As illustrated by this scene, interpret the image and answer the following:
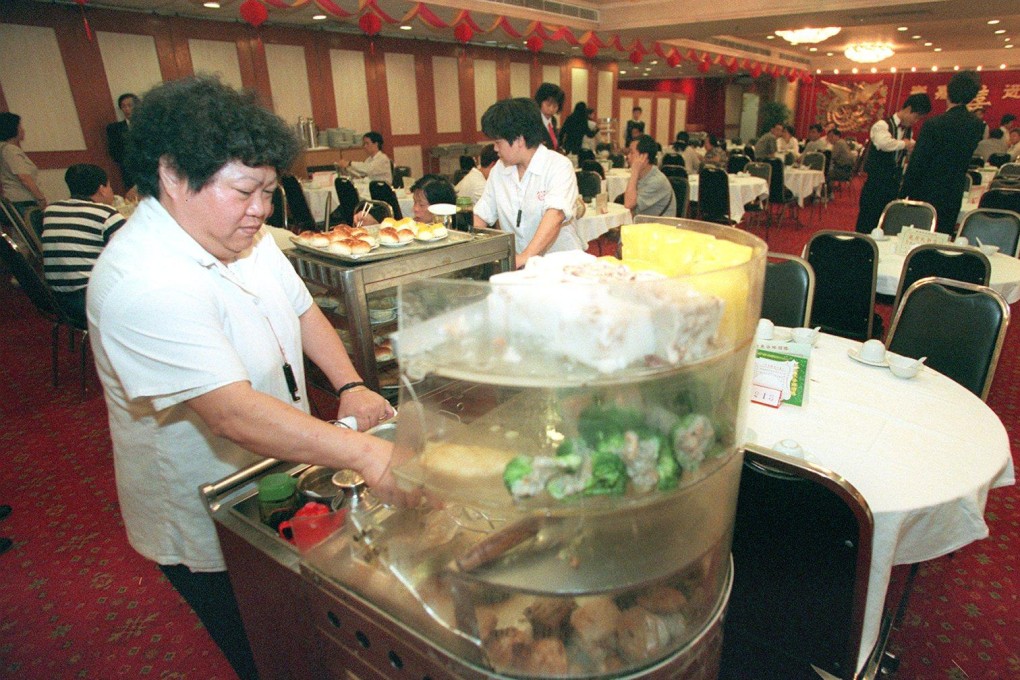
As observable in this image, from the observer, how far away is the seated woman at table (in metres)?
1.04

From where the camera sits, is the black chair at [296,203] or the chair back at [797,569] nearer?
the chair back at [797,569]

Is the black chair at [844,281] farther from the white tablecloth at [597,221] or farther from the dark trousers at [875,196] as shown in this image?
the dark trousers at [875,196]

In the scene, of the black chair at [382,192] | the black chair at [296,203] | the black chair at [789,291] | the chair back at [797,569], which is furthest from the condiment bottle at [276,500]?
the black chair at [296,203]

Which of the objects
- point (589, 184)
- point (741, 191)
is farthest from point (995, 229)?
point (741, 191)

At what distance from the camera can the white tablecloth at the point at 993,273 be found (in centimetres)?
278

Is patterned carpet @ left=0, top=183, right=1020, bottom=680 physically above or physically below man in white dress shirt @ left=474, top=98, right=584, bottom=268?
below

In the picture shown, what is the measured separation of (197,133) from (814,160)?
1100 centimetres

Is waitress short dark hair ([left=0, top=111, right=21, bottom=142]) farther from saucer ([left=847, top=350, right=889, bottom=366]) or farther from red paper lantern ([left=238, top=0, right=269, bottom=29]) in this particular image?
saucer ([left=847, top=350, right=889, bottom=366])

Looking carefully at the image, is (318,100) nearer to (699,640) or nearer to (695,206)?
(695,206)

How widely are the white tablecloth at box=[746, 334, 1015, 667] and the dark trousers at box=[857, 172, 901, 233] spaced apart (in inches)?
152

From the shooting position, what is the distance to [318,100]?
29.3ft

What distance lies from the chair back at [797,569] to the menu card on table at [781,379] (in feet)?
1.64

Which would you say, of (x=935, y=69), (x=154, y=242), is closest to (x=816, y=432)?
(x=154, y=242)

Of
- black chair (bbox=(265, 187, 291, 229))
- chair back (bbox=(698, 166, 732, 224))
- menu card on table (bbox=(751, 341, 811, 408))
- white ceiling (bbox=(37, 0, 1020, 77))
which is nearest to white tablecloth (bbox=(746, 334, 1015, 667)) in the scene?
menu card on table (bbox=(751, 341, 811, 408))
